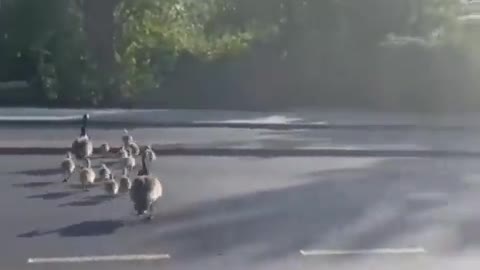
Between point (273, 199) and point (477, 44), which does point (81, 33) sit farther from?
point (273, 199)

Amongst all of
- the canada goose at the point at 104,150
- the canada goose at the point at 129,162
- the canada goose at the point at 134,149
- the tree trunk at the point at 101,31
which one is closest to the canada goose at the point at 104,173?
the canada goose at the point at 129,162

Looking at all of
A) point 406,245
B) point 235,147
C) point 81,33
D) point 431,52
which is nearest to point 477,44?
point 431,52

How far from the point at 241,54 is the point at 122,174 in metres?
14.8

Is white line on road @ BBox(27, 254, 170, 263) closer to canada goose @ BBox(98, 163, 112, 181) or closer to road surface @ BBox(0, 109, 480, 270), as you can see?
road surface @ BBox(0, 109, 480, 270)

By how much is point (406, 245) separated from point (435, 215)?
2.08m

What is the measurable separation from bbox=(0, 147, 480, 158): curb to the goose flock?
0.94m

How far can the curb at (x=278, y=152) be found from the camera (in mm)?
20328

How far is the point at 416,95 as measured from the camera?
3083 centimetres

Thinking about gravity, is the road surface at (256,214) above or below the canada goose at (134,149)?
below

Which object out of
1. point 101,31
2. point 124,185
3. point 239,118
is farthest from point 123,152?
point 101,31

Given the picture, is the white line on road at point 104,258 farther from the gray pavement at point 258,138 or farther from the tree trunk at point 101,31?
the tree trunk at point 101,31

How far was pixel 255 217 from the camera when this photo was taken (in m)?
14.5

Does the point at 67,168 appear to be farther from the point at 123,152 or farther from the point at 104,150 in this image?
the point at 104,150

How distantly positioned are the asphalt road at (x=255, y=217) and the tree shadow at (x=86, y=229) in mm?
10
